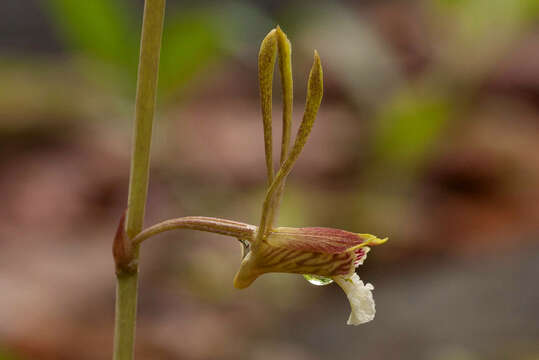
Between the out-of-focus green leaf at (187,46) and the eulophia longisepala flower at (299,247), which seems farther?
the out-of-focus green leaf at (187,46)

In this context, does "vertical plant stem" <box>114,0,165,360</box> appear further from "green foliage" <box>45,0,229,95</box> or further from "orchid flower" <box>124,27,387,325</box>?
"green foliage" <box>45,0,229,95</box>

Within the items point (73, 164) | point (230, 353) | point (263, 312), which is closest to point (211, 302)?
point (263, 312)

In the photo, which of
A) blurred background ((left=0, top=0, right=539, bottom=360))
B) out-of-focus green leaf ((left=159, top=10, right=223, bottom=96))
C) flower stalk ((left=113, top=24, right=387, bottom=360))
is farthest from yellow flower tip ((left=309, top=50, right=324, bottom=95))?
out-of-focus green leaf ((left=159, top=10, right=223, bottom=96))

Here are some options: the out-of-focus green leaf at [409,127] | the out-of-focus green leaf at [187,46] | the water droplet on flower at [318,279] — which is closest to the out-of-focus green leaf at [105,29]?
the out-of-focus green leaf at [187,46]

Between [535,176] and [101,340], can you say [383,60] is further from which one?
[101,340]

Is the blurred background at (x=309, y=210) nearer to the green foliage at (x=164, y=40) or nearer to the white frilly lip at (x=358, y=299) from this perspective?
the green foliage at (x=164, y=40)

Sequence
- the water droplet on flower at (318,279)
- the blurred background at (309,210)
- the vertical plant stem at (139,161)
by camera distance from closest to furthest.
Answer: the vertical plant stem at (139,161)
the water droplet on flower at (318,279)
the blurred background at (309,210)

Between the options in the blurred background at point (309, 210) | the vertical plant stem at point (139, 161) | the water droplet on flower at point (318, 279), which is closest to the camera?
the vertical plant stem at point (139, 161)
